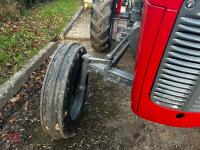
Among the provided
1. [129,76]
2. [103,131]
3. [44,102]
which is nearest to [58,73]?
[44,102]

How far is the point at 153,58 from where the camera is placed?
197 cm

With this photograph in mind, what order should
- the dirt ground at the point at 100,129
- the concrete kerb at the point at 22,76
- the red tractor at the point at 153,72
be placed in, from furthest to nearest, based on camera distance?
the concrete kerb at the point at 22,76, the dirt ground at the point at 100,129, the red tractor at the point at 153,72

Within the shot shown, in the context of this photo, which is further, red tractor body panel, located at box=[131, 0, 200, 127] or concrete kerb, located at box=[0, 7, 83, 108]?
concrete kerb, located at box=[0, 7, 83, 108]

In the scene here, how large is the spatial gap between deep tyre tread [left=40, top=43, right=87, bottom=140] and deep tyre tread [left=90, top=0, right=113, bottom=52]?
120 cm

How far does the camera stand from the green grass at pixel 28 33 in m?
4.00

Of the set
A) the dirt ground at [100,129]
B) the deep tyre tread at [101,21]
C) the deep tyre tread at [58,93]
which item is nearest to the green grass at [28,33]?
the dirt ground at [100,129]

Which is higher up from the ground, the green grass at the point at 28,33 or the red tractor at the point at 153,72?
the red tractor at the point at 153,72

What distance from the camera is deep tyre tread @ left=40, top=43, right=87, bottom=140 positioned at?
8.13ft

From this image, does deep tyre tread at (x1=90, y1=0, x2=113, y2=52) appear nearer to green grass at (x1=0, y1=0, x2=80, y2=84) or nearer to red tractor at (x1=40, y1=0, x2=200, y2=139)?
red tractor at (x1=40, y1=0, x2=200, y2=139)

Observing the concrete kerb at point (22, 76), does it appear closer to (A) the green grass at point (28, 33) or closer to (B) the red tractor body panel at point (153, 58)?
Answer: (A) the green grass at point (28, 33)

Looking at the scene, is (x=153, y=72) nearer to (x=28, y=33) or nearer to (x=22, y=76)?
(x=22, y=76)

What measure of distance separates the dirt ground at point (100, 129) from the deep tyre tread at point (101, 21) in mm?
813

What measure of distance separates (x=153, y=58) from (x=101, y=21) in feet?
6.37

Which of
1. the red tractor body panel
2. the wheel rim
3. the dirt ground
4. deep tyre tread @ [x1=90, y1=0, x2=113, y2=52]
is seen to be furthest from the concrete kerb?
the red tractor body panel
